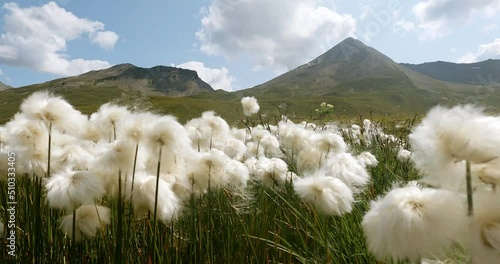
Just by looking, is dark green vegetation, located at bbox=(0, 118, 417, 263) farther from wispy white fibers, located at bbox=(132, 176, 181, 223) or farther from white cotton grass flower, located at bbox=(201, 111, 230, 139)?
white cotton grass flower, located at bbox=(201, 111, 230, 139)

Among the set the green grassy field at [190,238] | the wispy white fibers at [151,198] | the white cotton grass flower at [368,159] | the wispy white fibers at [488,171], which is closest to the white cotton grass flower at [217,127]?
the green grassy field at [190,238]

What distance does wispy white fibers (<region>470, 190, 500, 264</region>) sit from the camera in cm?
90

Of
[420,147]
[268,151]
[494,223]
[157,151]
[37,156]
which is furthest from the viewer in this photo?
[268,151]

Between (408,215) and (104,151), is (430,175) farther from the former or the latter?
(104,151)

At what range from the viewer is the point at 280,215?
407cm

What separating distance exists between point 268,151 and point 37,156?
3.32m

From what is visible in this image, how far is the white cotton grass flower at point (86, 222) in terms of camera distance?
7.59 ft

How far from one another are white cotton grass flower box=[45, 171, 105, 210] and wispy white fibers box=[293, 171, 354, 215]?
1287mm

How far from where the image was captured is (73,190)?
7.09 feet

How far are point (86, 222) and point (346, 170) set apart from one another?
6.49 feet

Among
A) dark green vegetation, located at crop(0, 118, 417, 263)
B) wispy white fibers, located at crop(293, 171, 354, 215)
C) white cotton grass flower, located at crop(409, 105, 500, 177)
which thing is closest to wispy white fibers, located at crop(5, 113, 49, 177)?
dark green vegetation, located at crop(0, 118, 417, 263)

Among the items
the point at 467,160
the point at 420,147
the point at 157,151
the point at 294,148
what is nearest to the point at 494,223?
the point at 467,160

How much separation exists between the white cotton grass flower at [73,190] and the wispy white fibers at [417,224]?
1689 millimetres

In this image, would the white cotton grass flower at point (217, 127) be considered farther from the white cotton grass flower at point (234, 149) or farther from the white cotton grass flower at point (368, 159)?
the white cotton grass flower at point (368, 159)
